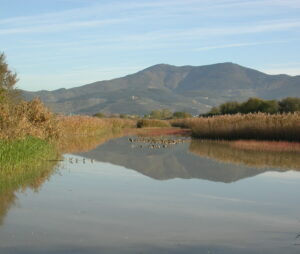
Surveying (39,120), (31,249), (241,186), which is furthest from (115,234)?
(39,120)

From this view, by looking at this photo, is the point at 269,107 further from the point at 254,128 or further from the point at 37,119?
the point at 37,119

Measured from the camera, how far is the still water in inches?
313

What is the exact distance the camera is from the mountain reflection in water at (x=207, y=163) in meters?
17.1

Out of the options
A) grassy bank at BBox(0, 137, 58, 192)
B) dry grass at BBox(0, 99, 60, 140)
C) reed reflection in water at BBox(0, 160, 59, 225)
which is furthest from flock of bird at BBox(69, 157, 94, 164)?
reed reflection in water at BBox(0, 160, 59, 225)

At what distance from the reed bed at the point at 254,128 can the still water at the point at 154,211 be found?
1154 centimetres

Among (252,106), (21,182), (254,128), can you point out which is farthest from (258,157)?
(252,106)

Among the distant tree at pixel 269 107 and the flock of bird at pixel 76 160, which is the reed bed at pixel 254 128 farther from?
the distant tree at pixel 269 107

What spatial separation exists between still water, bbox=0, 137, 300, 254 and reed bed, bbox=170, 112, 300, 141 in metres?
11.5

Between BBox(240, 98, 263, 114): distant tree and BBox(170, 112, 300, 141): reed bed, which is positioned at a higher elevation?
BBox(240, 98, 263, 114): distant tree

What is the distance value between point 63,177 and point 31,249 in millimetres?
8225

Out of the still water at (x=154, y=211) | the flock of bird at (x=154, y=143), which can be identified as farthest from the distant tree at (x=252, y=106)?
the still water at (x=154, y=211)

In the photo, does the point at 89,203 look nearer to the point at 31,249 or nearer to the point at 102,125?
the point at 31,249

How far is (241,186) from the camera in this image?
14.3 meters

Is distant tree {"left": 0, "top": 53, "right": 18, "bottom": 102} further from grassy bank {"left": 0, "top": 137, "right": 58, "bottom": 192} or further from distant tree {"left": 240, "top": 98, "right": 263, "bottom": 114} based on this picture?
distant tree {"left": 240, "top": 98, "right": 263, "bottom": 114}
